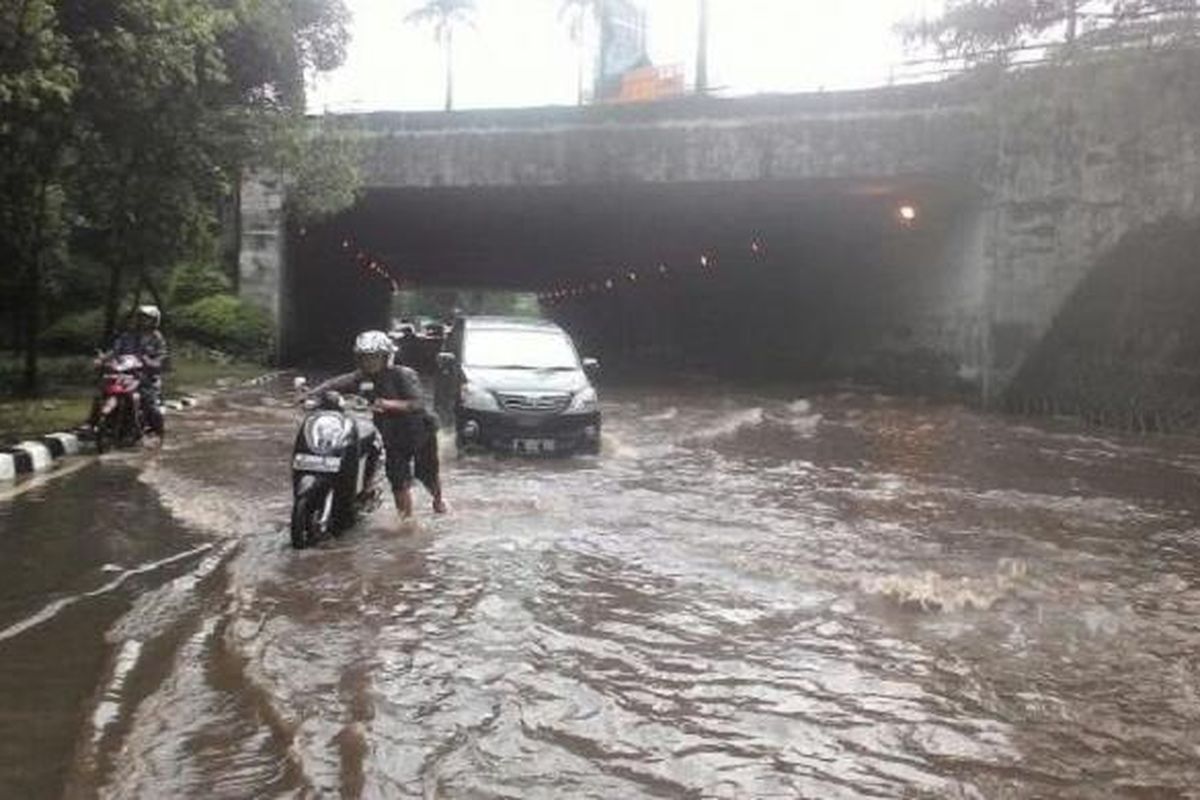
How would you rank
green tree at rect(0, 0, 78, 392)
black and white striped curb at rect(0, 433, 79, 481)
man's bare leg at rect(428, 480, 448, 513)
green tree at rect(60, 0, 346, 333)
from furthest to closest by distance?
green tree at rect(60, 0, 346, 333), black and white striped curb at rect(0, 433, 79, 481), green tree at rect(0, 0, 78, 392), man's bare leg at rect(428, 480, 448, 513)

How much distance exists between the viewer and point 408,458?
9.31 meters

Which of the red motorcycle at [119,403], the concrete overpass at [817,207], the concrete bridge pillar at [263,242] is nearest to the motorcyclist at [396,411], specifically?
the red motorcycle at [119,403]

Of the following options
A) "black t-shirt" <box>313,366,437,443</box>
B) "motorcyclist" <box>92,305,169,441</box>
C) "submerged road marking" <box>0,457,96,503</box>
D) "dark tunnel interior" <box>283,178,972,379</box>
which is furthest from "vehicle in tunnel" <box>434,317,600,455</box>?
"dark tunnel interior" <box>283,178,972,379</box>

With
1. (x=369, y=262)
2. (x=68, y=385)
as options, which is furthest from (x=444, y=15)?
(x=68, y=385)

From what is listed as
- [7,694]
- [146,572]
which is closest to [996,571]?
[146,572]

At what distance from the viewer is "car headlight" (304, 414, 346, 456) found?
823 cm

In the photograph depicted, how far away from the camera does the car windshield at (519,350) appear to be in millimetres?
14430

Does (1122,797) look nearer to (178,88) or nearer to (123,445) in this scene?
(123,445)

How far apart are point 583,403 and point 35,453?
5.52 metres

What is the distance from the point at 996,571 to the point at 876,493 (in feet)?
11.7

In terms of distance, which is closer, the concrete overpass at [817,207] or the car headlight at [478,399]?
the car headlight at [478,399]

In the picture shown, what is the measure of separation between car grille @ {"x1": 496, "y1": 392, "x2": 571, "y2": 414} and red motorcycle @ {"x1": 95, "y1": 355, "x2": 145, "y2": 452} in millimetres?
3827

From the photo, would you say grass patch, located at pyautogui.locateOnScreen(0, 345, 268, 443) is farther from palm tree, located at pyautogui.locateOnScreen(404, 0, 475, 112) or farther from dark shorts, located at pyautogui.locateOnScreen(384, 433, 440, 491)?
palm tree, located at pyautogui.locateOnScreen(404, 0, 475, 112)

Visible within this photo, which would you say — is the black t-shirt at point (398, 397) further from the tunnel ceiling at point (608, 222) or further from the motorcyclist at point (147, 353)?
the tunnel ceiling at point (608, 222)
